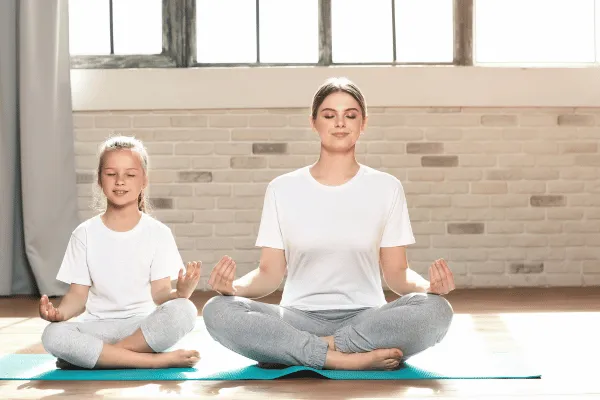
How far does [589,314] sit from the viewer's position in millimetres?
3520

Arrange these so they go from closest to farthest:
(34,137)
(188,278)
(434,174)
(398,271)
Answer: (188,278) → (398,271) → (34,137) → (434,174)

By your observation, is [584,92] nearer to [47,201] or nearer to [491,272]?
[491,272]

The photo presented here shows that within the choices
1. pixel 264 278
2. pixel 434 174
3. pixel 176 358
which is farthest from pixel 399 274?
pixel 434 174

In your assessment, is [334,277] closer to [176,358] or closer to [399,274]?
[399,274]

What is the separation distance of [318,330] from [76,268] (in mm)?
632

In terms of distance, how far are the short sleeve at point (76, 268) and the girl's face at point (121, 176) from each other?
0.49 ft

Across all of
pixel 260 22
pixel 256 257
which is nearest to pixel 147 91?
pixel 260 22

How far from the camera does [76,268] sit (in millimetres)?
2416

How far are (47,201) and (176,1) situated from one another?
1131mm

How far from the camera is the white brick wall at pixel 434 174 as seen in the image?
4.56m

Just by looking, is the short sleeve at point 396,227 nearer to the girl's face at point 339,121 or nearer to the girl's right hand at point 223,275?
the girl's face at point 339,121

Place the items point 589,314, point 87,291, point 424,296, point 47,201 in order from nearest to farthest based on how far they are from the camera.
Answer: point 424,296 < point 87,291 < point 589,314 < point 47,201

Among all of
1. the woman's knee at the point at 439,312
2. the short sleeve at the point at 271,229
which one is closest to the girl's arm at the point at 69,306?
the short sleeve at the point at 271,229

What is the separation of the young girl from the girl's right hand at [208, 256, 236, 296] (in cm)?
10
